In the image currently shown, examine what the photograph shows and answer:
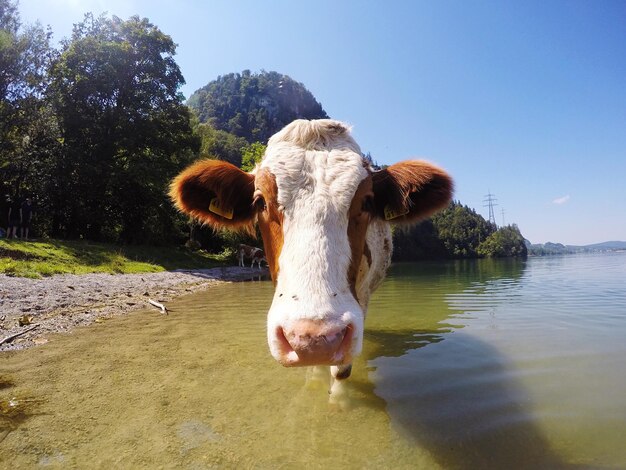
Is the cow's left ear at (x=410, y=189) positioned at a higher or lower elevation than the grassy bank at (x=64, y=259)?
higher

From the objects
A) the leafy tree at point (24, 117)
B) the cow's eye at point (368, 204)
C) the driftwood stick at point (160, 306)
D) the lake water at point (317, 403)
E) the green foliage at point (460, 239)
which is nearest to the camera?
the lake water at point (317, 403)

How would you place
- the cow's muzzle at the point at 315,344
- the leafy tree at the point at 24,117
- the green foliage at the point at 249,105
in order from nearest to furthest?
the cow's muzzle at the point at 315,344 < the leafy tree at the point at 24,117 < the green foliage at the point at 249,105

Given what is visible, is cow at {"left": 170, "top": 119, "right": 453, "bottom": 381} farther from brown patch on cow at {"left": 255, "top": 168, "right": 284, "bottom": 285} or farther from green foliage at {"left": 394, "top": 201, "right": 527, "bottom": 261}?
green foliage at {"left": 394, "top": 201, "right": 527, "bottom": 261}

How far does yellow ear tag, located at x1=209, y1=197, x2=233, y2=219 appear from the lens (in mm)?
3646

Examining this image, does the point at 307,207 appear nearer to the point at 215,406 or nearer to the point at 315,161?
the point at 315,161

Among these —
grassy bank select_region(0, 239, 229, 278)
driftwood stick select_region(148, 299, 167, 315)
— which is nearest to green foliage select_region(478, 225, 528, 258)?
grassy bank select_region(0, 239, 229, 278)

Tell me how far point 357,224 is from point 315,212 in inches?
16.8

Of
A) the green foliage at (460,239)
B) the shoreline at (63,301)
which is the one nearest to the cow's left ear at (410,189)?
the shoreline at (63,301)

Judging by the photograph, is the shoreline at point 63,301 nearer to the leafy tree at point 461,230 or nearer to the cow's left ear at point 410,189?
the cow's left ear at point 410,189

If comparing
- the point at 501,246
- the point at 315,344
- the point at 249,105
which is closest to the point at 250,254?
the point at 315,344

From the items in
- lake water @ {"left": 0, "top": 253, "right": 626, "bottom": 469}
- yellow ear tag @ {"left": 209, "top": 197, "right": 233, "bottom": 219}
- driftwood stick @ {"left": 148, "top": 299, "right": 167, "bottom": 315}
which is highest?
yellow ear tag @ {"left": 209, "top": 197, "right": 233, "bottom": 219}

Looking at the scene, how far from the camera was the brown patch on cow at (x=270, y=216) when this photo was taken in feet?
9.27

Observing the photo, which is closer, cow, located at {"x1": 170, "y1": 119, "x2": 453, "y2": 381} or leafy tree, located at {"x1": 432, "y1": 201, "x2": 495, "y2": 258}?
cow, located at {"x1": 170, "y1": 119, "x2": 453, "y2": 381}

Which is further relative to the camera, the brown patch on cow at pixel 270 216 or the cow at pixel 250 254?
the cow at pixel 250 254
